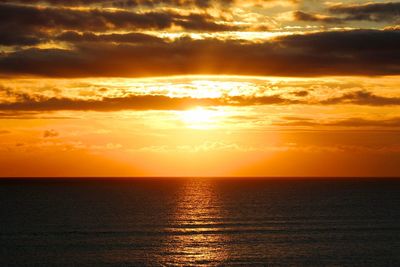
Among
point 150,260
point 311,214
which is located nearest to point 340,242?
point 150,260

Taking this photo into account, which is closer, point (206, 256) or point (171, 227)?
point (206, 256)

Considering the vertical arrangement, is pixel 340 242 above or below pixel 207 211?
below

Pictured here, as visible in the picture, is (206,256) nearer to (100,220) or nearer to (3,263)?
(3,263)

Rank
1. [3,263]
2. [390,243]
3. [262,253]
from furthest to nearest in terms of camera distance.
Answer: [390,243] < [262,253] < [3,263]

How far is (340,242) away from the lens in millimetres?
84250

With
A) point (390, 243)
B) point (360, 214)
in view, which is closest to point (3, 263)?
point (390, 243)

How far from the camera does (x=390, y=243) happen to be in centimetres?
8281

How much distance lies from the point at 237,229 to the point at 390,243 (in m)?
25.6

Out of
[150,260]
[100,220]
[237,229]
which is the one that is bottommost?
[150,260]

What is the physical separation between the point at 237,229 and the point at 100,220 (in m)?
30.8

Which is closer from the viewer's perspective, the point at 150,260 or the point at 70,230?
the point at 150,260

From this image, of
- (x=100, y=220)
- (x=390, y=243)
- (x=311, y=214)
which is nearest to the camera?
(x=390, y=243)

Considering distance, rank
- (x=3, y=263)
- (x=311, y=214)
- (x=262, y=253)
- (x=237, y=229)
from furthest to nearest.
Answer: (x=311, y=214)
(x=237, y=229)
(x=262, y=253)
(x=3, y=263)

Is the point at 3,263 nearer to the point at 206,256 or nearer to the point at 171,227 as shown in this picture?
the point at 206,256
